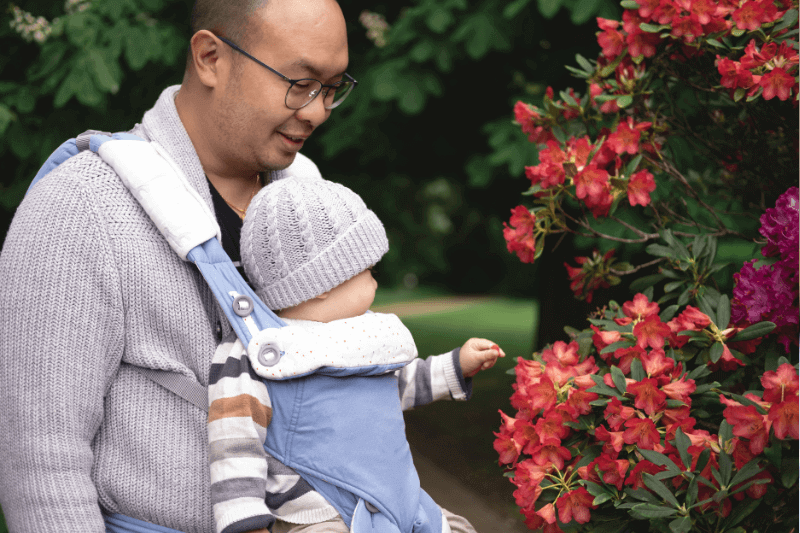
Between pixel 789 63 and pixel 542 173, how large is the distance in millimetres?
761

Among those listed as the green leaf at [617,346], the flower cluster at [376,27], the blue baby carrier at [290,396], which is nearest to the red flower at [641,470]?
the green leaf at [617,346]

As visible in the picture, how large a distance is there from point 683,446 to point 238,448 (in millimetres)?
1007

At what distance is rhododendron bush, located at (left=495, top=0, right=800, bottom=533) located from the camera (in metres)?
1.59

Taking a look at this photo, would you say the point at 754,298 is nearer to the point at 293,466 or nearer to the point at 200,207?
the point at 293,466

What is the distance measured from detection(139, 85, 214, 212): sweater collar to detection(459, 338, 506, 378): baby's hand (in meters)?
0.78

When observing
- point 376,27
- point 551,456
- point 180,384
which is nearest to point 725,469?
point 551,456

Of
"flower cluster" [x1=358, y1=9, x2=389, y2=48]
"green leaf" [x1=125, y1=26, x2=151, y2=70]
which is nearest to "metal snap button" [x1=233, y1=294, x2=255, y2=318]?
"green leaf" [x1=125, y1=26, x2=151, y2=70]

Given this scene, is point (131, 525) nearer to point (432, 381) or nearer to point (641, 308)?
point (432, 381)

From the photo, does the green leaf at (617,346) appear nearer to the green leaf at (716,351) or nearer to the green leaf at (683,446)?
the green leaf at (716,351)

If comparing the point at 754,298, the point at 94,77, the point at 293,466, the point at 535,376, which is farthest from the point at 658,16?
the point at 94,77

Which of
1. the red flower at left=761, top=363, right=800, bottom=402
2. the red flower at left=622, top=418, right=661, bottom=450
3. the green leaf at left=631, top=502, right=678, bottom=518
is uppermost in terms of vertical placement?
the red flower at left=761, top=363, right=800, bottom=402

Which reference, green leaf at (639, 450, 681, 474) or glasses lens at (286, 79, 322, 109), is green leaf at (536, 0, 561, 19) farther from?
green leaf at (639, 450, 681, 474)

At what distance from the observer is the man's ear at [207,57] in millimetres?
1735

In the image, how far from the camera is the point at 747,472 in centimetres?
149
